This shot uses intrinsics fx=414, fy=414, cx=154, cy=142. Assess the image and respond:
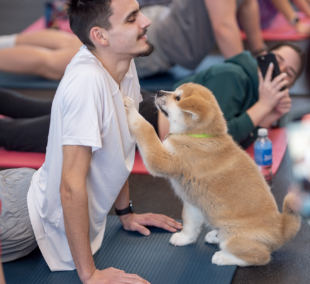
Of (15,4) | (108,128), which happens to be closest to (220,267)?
(108,128)

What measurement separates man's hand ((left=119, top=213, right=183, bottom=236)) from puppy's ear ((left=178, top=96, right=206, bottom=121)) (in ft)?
1.82

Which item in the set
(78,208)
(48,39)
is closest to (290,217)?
(78,208)

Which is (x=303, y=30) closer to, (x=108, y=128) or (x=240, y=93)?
(x=240, y=93)

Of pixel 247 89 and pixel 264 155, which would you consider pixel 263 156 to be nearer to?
pixel 264 155

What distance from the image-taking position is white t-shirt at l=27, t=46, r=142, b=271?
1.37 meters

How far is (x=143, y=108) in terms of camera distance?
2301 mm

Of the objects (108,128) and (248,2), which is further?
(248,2)

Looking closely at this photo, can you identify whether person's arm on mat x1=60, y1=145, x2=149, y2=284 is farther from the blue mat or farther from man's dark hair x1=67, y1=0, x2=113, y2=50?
man's dark hair x1=67, y1=0, x2=113, y2=50

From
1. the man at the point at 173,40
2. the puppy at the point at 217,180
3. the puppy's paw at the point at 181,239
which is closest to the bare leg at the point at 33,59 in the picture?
the man at the point at 173,40

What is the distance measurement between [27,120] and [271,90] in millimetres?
1388

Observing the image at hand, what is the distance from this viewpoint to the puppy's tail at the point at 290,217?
1542 mm

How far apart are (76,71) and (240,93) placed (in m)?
1.18

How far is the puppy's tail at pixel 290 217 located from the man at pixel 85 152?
1.94 feet

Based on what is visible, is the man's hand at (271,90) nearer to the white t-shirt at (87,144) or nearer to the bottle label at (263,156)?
the bottle label at (263,156)
